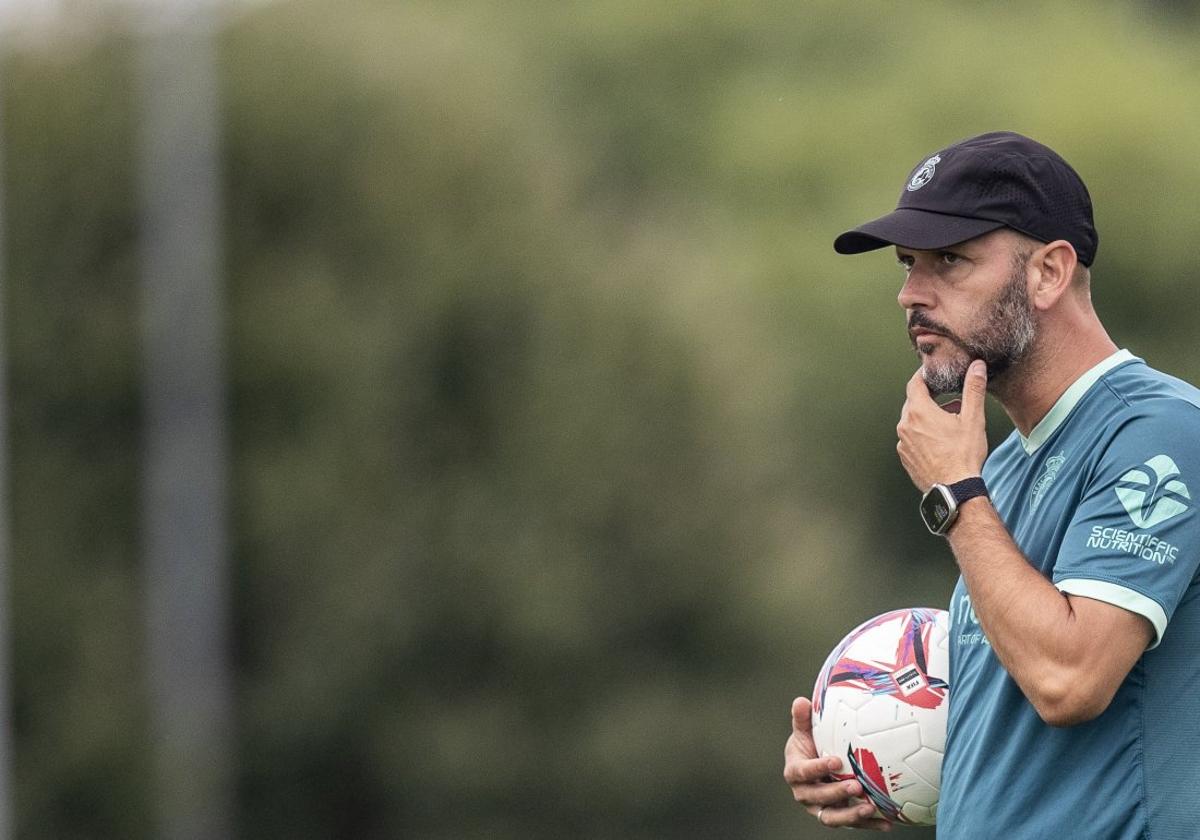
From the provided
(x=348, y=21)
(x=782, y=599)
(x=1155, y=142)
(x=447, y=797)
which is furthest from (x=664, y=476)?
(x=1155, y=142)

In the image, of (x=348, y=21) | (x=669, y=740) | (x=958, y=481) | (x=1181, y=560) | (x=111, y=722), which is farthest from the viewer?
(x=348, y=21)

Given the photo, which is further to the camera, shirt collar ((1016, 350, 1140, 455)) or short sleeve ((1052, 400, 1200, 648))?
shirt collar ((1016, 350, 1140, 455))

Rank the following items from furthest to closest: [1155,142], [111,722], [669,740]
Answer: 1. [1155,142]
2. [669,740]
3. [111,722]

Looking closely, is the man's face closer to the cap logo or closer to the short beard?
the short beard

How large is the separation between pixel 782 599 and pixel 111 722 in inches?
276

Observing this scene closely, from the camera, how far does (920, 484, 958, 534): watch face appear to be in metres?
3.40

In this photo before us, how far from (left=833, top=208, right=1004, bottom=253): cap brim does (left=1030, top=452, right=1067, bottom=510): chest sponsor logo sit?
448mm

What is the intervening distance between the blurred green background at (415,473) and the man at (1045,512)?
15.1 m

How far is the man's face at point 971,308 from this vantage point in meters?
3.53

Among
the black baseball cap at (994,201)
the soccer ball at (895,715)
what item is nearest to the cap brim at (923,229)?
the black baseball cap at (994,201)

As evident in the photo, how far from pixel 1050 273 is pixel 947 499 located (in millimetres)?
493

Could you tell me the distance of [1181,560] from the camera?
10.6 ft

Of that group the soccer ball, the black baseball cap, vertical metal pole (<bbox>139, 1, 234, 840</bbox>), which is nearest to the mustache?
the black baseball cap

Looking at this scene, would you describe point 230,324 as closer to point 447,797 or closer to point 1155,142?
point 447,797
